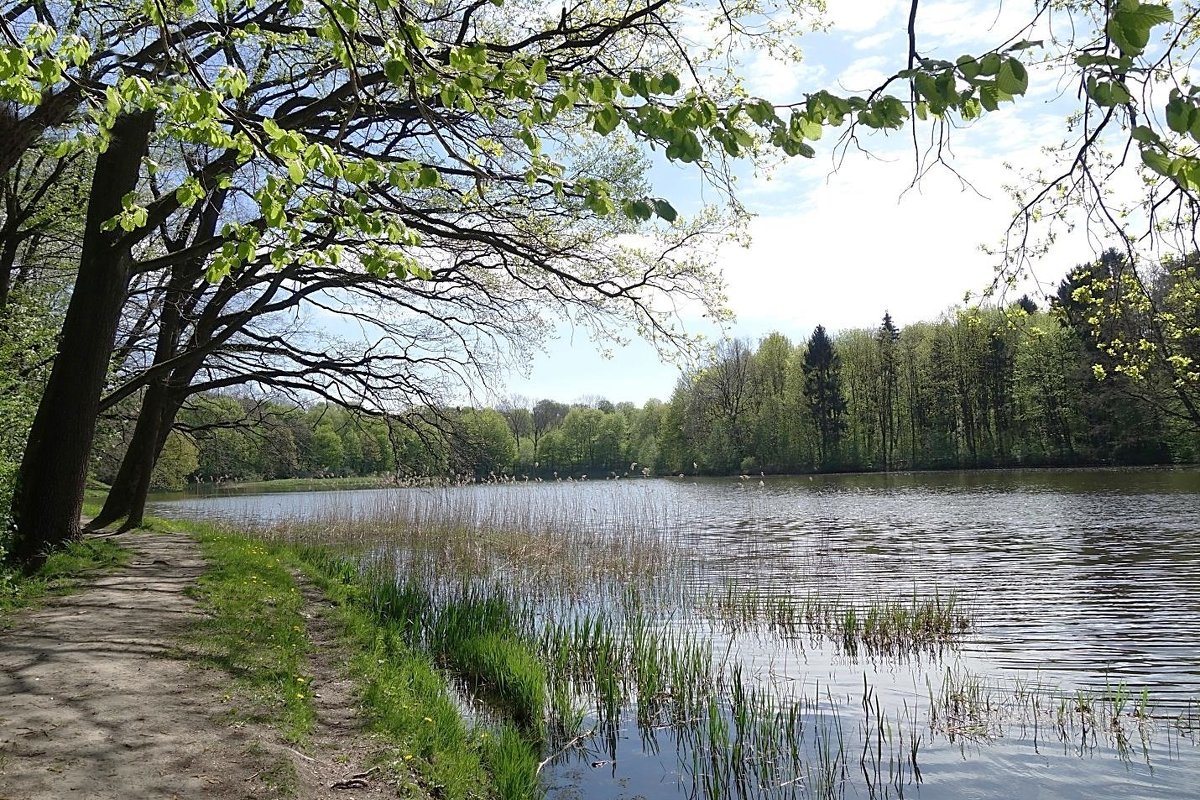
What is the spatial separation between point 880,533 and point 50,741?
1786cm

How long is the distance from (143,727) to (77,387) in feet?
19.5

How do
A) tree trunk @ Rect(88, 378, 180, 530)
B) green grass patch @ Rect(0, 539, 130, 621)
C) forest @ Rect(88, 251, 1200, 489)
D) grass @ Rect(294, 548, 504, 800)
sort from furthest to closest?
forest @ Rect(88, 251, 1200, 489)
tree trunk @ Rect(88, 378, 180, 530)
green grass patch @ Rect(0, 539, 130, 621)
grass @ Rect(294, 548, 504, 800)

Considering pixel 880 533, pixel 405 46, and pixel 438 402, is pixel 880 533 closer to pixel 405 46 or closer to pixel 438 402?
pixel 438 402

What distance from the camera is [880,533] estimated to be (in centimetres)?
1862

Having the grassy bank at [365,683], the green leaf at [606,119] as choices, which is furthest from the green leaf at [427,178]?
the grassy bank at [365,683]

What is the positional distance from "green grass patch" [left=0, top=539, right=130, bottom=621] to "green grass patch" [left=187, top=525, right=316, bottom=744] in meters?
1.21

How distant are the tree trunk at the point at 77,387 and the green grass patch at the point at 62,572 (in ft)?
0.70

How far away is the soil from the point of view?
371cm

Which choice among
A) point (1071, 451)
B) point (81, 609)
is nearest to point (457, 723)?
point (81, 609)

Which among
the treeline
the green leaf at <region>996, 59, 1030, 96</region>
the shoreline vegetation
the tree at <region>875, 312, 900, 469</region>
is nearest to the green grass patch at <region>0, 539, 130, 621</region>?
the shoreline vegetation

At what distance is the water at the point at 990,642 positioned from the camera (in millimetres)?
5109

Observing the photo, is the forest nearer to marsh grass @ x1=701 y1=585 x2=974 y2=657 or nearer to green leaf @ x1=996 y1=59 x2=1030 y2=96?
marsh grass @ x1=701 y1=585 x2=974 y2=657

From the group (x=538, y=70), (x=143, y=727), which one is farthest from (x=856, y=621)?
(x=538, y=70)

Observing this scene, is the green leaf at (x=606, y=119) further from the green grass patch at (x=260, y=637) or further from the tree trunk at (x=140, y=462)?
the tree trunk at (x=140, y=462)
